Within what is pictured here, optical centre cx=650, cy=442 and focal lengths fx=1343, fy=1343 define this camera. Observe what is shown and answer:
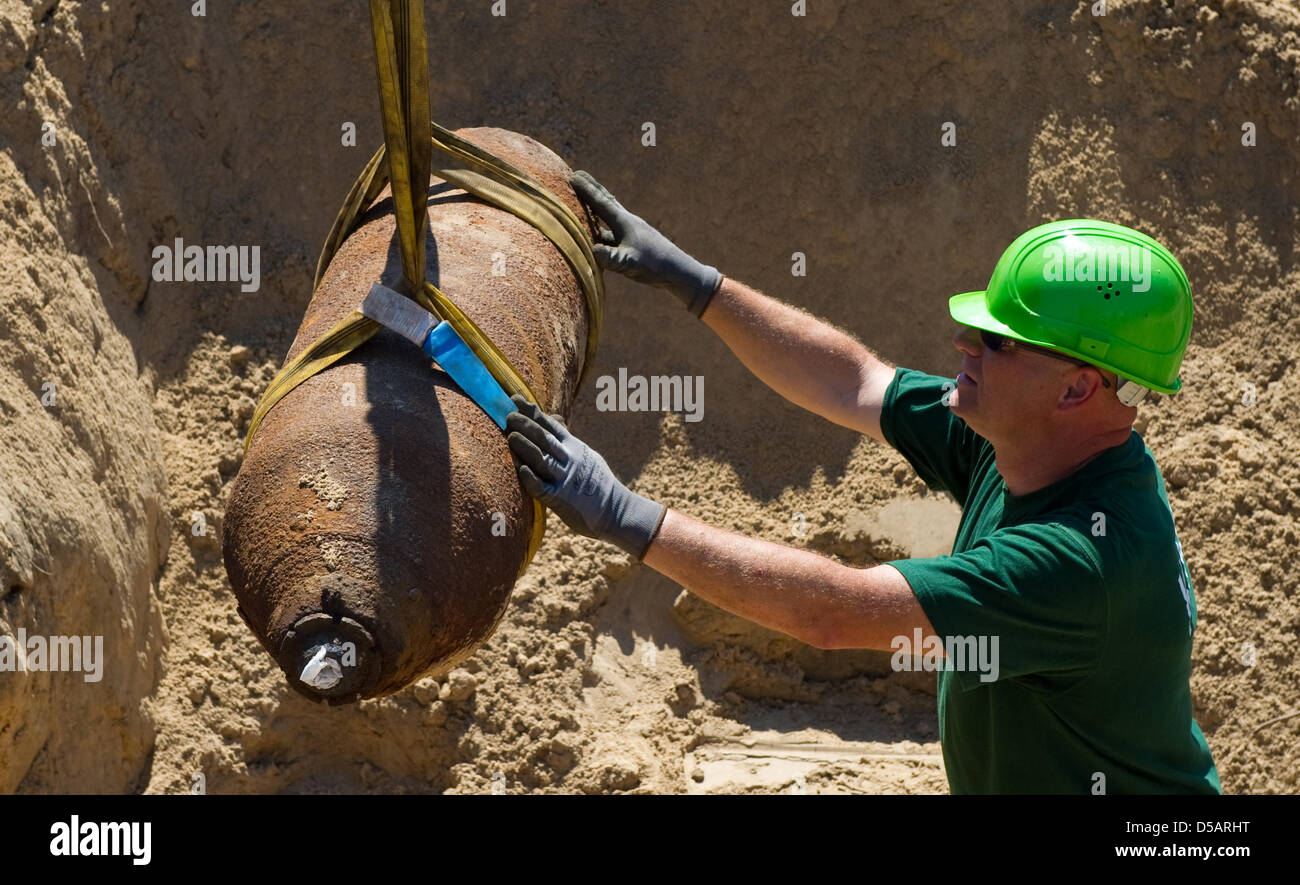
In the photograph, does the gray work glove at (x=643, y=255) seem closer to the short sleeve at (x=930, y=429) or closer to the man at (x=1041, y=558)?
the short sleeve at (x=930, y=429)

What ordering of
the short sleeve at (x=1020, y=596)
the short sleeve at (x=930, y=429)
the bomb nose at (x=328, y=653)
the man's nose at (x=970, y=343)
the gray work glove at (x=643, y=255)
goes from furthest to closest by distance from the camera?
the gray work glove at (x=643, y=255) < the short sleeve at (x=930, y=429) < the man's nose at (x=970, y=343) < the short sleeve at (x=1020, y=596) < the bomb nose at (x=328, y=653)

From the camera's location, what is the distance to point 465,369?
2553 mm

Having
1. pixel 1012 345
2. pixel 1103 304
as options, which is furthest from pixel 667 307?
pixel 1103 304

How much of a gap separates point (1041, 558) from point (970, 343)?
57cm

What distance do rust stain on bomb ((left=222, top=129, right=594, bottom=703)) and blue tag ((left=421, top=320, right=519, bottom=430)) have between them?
2cm

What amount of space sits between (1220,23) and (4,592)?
4993mm

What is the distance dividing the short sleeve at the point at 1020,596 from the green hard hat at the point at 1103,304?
39 cm

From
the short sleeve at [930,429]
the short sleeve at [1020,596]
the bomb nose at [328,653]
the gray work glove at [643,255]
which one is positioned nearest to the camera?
the bomb nose at [328,653]

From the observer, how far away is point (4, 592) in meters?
3.60

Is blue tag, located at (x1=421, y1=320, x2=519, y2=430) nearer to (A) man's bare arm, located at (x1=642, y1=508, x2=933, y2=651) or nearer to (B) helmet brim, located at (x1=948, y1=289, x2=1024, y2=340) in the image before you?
(A) man's bare arm, located at (x1=642, y1=508, x2=933, y2=651)

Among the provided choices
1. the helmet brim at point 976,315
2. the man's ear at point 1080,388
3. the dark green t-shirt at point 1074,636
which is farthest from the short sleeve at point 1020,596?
the helmet brim at point 976,315

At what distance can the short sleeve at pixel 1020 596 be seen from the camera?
8.18ft

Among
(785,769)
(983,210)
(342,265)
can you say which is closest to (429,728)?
(785,769)

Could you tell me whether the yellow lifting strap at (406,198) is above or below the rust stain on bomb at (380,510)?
above
